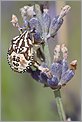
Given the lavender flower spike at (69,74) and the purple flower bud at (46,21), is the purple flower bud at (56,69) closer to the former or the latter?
the lavender flower spike at (69,74)

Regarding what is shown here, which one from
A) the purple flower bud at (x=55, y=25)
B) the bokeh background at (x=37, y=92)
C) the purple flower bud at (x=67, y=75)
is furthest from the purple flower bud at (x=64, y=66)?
the bokeh background at (x=37, y=92)

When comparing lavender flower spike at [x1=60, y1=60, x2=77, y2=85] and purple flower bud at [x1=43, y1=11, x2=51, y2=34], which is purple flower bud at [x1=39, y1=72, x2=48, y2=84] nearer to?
lavender flower spike at [x1=60, y1=60, x2=77, y2=85]

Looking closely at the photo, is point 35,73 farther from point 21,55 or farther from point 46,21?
point 46,21

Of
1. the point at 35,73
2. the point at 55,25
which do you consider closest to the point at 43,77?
the point at 35,73

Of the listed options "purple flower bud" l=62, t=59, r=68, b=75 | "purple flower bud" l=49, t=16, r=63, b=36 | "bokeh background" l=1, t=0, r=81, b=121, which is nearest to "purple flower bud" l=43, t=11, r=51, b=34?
"purple flower bud" l=49, t=16, r=63, b=36

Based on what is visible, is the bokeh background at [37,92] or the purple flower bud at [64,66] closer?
the purple flower bud at [64,66]

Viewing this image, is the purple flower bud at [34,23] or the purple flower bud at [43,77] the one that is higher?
the purple flower bud at [34,23]
